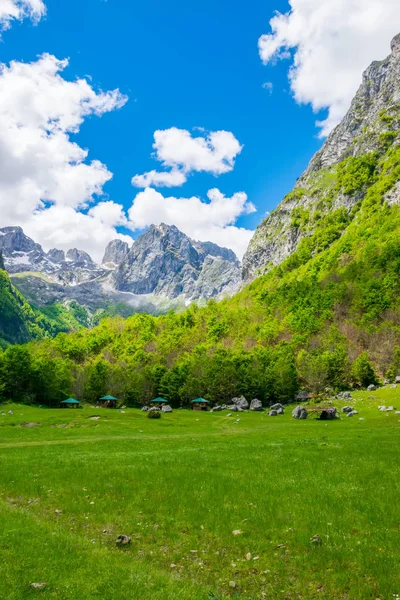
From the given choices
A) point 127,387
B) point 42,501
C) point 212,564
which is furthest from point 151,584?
point 127,387

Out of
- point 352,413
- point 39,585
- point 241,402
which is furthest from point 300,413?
point 39,585

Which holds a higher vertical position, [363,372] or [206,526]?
[363,372]

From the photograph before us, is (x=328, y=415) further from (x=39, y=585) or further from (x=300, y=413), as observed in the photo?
(x=39, y=585)

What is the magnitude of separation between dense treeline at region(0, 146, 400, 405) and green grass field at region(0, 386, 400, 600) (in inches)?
3351

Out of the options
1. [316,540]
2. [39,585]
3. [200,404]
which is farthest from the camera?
[200,404]

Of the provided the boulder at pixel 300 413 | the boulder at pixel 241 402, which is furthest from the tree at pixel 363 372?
the boulder at pixel 300 413

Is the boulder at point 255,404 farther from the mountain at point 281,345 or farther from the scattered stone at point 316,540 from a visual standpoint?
the scattered stone at point 316,540

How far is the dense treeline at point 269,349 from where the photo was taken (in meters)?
113

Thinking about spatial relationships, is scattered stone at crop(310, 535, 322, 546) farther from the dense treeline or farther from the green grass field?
the dense treeline

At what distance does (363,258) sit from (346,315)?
37028mm

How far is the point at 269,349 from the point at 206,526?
412 ft

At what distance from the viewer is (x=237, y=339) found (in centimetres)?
16600

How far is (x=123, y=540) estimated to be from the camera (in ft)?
49.8

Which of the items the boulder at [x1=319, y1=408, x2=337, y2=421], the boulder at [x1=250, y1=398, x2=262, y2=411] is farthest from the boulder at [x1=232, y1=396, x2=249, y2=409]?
the boulder at [x1=319, y1=408, x2=337, y2=421]
